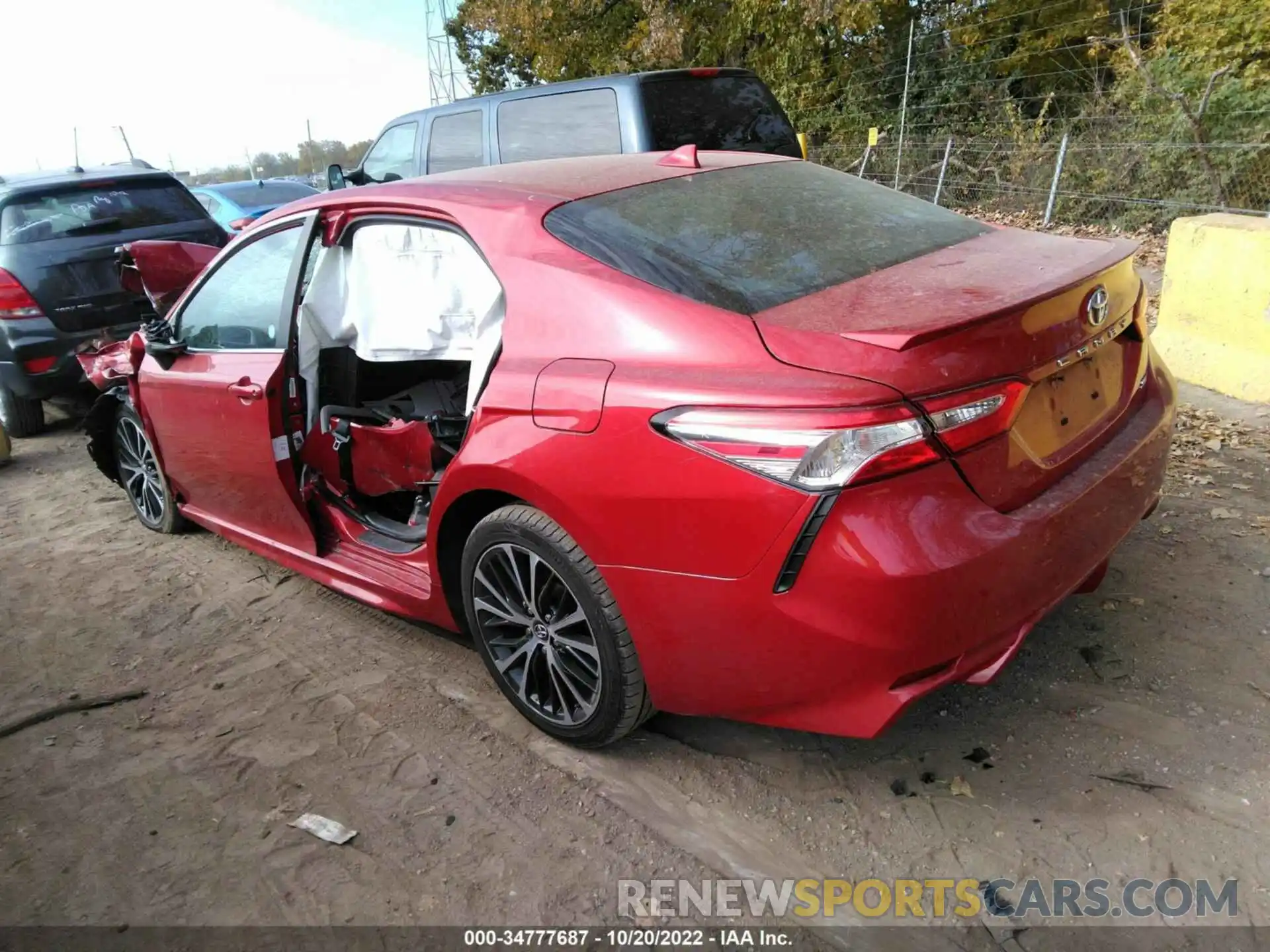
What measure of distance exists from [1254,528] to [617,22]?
721 inches

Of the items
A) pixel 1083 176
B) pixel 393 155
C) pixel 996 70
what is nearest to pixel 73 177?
pixel 393 155

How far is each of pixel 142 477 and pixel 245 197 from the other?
872cm

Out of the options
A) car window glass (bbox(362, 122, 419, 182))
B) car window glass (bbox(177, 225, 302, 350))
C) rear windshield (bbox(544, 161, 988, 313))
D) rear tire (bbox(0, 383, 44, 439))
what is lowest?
rear tire (bbox(0, 383, 44, 439))

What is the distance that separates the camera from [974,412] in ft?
6.89

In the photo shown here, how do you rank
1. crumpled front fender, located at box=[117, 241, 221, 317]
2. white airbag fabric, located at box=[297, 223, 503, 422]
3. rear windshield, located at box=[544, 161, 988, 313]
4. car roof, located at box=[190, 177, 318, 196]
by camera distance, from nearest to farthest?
rear windshield, located at box=[544, 161, 988, 313]
white airbag fabric, located at box=[297, 223, 503, 422]
crumpled front fender, located at box=[117, 241, 221, 317]
car roof, located at box=[190, 177, 318, 196]

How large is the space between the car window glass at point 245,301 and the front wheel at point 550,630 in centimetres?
138

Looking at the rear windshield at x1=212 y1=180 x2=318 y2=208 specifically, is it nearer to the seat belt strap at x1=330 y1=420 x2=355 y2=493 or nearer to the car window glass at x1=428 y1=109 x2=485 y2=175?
the car window glass at x1=428 y1=109 x2=485 y2=175

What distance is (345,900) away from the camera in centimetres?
232

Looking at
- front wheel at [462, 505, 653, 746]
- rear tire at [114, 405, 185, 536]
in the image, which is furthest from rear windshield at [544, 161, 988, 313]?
rear tire at [114, 405, 185, 536]

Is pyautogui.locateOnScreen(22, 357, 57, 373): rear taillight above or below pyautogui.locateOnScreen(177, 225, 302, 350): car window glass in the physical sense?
below

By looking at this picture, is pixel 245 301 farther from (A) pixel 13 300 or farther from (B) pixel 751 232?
(A) pixel 13 300

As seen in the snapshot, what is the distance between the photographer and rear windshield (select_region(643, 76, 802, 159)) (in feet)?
21.4

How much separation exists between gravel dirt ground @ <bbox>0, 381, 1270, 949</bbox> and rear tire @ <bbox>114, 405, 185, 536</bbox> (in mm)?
1092

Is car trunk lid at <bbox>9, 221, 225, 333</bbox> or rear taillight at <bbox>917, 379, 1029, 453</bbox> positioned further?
car trunk lid at <bbox>9, 221, 225, 333</bbox>
